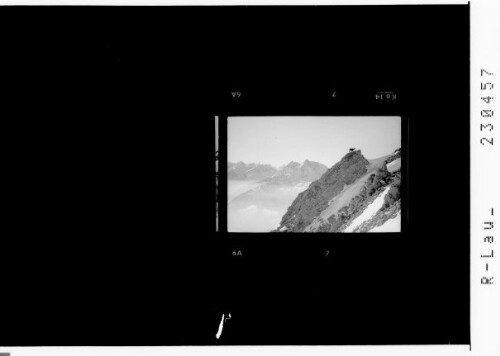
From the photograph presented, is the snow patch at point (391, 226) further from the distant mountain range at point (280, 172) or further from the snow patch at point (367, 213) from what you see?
the distant mountain range at point (280, 172)

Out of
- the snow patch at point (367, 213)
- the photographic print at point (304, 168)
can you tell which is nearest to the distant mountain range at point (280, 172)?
the photographic print at point (304, 168)

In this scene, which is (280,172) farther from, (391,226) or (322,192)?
(391,226)

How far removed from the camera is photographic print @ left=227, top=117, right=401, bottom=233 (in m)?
2.57

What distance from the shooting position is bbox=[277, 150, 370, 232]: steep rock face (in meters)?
2.57

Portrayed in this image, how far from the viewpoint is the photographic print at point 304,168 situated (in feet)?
8.43

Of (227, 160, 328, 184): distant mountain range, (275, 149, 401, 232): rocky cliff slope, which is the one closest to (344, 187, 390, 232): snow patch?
(275, 149, 401, 232): rocky cliff slope

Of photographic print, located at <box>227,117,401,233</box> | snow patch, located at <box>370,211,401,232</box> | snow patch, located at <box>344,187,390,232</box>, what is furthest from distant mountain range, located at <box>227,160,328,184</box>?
snow patch, located at <box>370,211,401,232</box>

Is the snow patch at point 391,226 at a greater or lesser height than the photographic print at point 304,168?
lesser

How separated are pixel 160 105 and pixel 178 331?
1.18 metres

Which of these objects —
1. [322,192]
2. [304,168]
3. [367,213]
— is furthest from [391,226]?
[304,168]

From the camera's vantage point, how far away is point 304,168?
256 centimetres

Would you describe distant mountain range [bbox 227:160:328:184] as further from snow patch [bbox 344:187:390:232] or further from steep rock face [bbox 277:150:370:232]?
snow patch [bbox 344:187:390:232]

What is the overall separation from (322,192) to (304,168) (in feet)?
0.51

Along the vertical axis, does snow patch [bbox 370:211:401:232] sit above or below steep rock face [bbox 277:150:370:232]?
below
